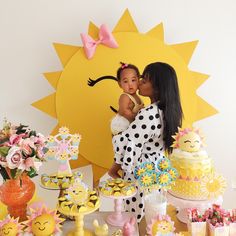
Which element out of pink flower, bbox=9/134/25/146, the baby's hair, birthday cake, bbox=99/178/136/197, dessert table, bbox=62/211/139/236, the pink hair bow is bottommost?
dessert table, bbox=62/211/139/236

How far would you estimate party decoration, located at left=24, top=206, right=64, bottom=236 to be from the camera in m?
1.16

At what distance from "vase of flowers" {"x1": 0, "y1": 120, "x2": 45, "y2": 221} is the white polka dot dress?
47 cm

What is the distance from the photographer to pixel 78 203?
45.8 inches

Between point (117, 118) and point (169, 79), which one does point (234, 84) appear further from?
Result: point (117, 118)

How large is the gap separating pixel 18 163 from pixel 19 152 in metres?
0.04

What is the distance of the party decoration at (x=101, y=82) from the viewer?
185 cm

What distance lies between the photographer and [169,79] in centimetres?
161

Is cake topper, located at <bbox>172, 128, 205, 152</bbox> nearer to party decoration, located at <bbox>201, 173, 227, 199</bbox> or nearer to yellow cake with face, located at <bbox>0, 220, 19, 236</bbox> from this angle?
party decoration, located at <bbox>201, 173, 227, 199</bbox>

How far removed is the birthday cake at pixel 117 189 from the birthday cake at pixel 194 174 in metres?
0.21

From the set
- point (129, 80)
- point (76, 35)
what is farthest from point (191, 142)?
point (76, 35)

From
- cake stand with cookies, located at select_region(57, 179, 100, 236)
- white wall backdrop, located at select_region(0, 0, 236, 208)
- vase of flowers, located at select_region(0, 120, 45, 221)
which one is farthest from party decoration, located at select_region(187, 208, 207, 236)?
white wall backdrop, located at select_region(0, 0, 236, 208)

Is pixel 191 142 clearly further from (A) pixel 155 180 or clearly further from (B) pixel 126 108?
(B) pixel 126 108

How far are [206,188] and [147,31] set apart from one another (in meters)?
1.00

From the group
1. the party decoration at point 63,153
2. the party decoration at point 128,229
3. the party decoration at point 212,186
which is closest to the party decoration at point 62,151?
the party decoration at point 63,153
